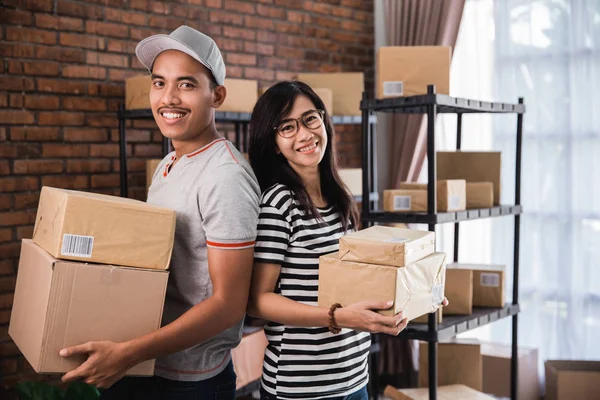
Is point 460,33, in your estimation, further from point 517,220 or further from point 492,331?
point 492,331

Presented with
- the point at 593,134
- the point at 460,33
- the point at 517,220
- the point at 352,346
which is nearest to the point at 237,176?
the point at 352,346

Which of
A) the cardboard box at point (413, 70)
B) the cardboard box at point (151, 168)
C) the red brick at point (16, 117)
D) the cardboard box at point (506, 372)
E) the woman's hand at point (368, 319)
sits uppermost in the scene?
the cardboard box at point (413, 70)

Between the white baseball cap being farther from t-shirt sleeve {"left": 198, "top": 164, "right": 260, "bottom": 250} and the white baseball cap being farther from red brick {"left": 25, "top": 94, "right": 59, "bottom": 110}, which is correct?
red brick {"left": 25, "top": 94, "right": 59, "bottom": 110}

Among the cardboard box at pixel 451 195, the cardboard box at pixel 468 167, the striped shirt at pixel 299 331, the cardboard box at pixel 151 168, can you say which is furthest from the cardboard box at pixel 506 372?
the striped shirt at pixel 299 331

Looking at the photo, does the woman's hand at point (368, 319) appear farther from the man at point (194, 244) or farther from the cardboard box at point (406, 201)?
the cardboard box at point (406, 201)

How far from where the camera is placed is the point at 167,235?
138 centimetres

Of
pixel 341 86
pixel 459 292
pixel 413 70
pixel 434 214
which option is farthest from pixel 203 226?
pixel 341 86

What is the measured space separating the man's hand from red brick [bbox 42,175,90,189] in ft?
6.30

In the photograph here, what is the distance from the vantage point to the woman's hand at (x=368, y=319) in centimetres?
148

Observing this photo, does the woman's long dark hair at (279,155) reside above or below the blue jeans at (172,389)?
above

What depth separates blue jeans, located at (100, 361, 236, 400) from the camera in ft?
4.76

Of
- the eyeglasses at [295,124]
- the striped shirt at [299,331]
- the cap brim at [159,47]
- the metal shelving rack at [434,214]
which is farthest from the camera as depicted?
the metal shelving rack at [434,214]

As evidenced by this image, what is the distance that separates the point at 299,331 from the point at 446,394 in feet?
4.80

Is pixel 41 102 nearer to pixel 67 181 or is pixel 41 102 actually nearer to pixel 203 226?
pixel 67 181
